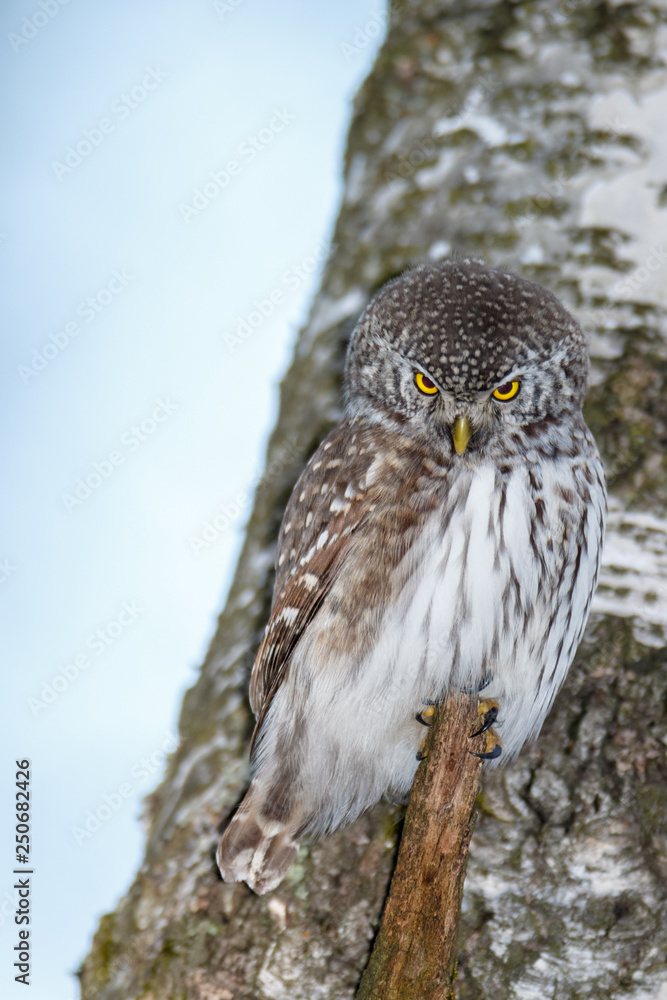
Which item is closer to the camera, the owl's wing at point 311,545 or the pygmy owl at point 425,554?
the pygmy owl at point 425,554

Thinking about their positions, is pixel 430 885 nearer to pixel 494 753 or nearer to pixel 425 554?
pixel 494 753

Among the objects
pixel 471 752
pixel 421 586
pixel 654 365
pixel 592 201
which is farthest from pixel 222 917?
pixel 592 201

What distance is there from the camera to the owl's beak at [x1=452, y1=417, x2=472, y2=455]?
2.06m

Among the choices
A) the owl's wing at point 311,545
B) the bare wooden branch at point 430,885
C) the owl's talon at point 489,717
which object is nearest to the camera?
the bare wooden branch at point 430,885

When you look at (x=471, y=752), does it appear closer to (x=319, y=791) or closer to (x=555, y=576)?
(x=555, y=576)

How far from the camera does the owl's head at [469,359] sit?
2057 mm

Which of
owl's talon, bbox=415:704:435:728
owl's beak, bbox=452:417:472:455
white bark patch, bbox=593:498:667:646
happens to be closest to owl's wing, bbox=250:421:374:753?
owl's beak, bbox=452:417:472:455

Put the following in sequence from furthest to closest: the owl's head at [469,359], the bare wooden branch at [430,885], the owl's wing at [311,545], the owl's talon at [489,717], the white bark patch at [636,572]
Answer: the white bark patch at [636,572] < the owl's wing at [311,545] < the owl's talon at [489,717] < the owl's head at [469,359] < the bare wooden branch at [430,885]

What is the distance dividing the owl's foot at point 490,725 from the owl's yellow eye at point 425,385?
2.87 feet

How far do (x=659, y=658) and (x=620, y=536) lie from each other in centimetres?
41

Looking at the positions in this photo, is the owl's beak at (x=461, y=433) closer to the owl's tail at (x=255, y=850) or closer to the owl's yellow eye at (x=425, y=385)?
the owl's yellow eye at (x=425, y=385)

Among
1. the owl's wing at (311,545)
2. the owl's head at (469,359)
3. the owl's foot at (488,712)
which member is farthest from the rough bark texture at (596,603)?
the owl's head at (469,359)

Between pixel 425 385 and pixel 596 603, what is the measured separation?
0.96 meters

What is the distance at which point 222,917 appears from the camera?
2.30 meters
